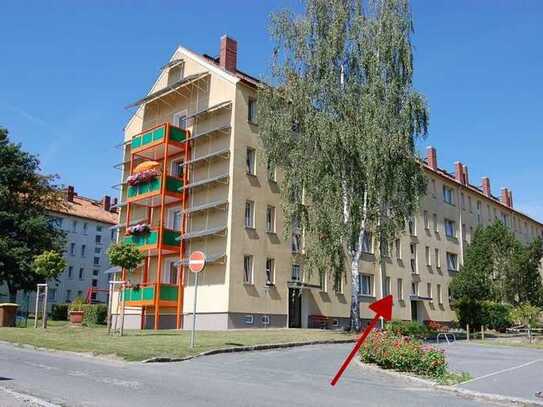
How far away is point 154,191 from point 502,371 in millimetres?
23817

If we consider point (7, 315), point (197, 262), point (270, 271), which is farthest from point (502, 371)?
point (7, 315)

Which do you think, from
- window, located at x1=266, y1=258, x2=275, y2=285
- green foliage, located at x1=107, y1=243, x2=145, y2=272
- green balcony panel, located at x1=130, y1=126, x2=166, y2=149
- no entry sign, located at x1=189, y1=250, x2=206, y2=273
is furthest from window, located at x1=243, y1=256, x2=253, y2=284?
no entry sign, located at x1=189, y1=250, x2=206, y2=273

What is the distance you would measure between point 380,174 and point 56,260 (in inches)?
614

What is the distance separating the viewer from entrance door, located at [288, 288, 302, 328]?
33781 mm

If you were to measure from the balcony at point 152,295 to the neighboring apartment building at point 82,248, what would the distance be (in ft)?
148

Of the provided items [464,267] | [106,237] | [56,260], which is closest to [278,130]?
[56,260]

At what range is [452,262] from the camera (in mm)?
52500

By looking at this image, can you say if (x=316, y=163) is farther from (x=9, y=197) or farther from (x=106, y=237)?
(x=106, y=237)

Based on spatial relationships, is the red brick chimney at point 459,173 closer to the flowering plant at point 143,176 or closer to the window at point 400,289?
the window at point 400,289

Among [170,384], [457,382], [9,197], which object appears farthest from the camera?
[9,197]

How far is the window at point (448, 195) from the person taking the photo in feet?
173

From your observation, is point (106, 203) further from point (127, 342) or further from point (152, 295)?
point (127, 342)

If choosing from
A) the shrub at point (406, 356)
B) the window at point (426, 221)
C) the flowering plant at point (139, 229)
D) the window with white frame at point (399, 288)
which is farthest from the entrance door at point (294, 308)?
the shrub at point (406, 356)

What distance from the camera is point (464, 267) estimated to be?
47.5 m
